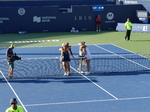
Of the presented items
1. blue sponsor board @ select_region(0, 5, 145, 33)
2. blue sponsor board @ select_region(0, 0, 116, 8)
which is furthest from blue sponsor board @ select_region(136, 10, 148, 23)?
blue sponsor board @ select_region(0, 0, 116, 8)

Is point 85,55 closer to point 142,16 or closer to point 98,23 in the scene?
point 98,23

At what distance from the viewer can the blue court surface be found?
52.5 ft

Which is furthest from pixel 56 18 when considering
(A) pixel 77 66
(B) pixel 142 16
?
(A) pixel 77 66

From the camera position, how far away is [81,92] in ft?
59.4

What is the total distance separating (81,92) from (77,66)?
201 inches

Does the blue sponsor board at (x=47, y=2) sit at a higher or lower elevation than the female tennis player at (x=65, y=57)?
higher

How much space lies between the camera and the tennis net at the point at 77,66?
2177 cm

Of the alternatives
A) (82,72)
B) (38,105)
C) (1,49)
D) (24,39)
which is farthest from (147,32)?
(38,105)

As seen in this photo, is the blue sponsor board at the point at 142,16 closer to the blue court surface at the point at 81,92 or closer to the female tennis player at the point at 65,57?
the blue court surface at the point at 81,92

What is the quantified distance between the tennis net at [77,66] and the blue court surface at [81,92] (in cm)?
80

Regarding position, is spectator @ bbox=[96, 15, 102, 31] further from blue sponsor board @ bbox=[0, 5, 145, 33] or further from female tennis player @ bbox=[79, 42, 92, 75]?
female tennis player @ bbox=[79, 42, 92, 75]

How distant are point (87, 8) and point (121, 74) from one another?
1752cm

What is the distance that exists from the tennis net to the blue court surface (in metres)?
0.80

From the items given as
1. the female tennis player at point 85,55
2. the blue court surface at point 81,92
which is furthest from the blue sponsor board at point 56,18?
the female tennis player at point 85,55
